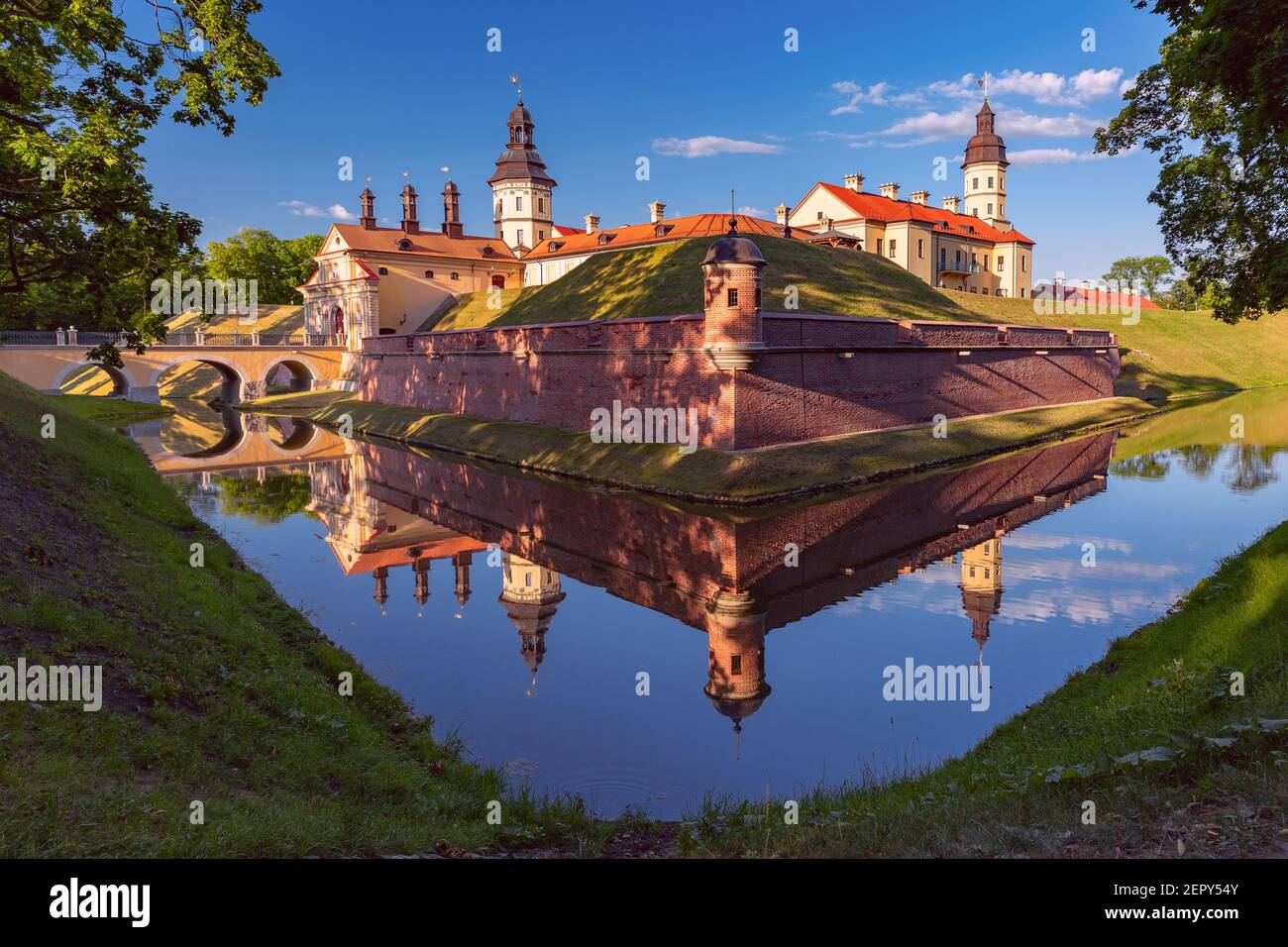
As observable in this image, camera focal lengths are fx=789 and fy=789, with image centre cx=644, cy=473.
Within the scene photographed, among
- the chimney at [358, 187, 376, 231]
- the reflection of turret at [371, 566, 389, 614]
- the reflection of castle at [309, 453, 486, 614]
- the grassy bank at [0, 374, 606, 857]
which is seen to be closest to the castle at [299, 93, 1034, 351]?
the chimney at [358, 187, 376, 231]

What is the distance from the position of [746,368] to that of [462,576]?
1152 cm

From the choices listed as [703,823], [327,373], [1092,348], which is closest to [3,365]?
[327,373]

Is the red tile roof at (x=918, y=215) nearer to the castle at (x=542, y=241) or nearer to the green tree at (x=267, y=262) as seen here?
the castle at (x=542, y=241)

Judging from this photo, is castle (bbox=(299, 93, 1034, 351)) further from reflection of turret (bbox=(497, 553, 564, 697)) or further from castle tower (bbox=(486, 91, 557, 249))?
reflection of turret (bbox=(497, 553, 564, 697))

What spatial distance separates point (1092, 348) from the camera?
46.3m

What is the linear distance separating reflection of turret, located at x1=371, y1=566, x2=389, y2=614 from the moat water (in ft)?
0.53

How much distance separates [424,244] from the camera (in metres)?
71.2

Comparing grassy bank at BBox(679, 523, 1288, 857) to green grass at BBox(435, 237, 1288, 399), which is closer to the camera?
grassy bank at BBox(679, 523, 1288, 857)

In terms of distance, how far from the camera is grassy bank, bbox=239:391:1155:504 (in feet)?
76.8

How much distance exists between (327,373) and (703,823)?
65843 mm

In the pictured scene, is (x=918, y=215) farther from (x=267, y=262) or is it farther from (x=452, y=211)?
(x=267, y=262)

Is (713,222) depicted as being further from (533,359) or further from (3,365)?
(3,365)

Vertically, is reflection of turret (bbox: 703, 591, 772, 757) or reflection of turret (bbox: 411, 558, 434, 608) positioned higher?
reflection of turret (bbox: 411, 558, 434, 608)

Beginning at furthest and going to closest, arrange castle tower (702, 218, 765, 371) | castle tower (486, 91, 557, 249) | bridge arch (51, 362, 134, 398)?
castle tower (486, 91, 557, 249) → bridge arch (51, 362, 134, 398) → castle tower (702, 218, 765, 371)
